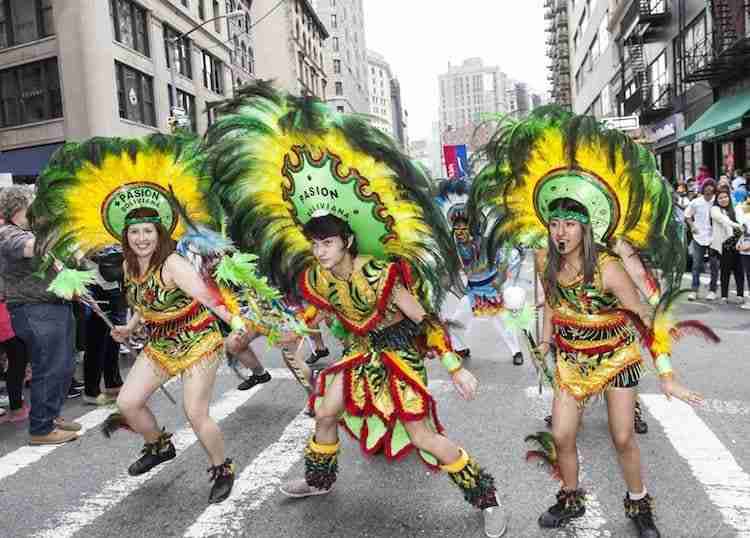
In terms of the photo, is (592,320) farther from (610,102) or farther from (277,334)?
(610,102)

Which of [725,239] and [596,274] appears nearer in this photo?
[596,274]

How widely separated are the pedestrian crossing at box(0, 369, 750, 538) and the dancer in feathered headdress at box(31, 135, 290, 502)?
0.68ft

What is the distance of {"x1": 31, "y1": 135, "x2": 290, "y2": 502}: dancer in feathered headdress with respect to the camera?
12.9ft

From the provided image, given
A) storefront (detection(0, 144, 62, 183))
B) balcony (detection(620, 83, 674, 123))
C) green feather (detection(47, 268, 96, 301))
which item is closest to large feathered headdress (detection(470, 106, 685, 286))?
green feather (detection(47, 268, 96, 301))

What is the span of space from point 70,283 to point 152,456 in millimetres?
Answer: 1216

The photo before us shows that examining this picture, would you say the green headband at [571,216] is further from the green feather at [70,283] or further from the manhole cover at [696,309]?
the manhole cover at [696,309]

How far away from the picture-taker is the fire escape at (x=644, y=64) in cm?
2617

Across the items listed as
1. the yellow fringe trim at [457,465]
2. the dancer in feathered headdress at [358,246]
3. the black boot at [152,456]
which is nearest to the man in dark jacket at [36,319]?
the black boot at [152,456]

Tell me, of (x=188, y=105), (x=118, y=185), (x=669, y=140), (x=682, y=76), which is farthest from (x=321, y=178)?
(x=188, y=105)

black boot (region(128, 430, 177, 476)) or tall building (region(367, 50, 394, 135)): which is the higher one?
tall building (region(367, 50, 394, 135))

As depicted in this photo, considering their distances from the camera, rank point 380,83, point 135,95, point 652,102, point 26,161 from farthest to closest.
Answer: point 380,83
point 652,102
point 135,95
point 26,161

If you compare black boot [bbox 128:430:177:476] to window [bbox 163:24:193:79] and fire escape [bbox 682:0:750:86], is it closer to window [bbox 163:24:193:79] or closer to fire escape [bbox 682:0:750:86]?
fire escape [bbox 682:0:750:86]

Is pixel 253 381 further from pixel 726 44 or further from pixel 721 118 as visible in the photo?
pixel 726 44

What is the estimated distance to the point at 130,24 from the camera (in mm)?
24625
